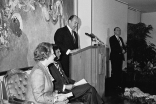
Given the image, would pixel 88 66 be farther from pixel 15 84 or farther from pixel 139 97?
pixel 15 84

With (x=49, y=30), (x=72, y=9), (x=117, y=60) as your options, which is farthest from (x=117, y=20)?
(x=49, y=30)

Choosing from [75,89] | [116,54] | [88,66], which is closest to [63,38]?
[88,66]

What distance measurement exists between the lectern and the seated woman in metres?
1.63

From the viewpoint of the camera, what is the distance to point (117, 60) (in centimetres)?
572

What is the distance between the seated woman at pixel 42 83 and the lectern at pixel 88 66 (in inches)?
64.0

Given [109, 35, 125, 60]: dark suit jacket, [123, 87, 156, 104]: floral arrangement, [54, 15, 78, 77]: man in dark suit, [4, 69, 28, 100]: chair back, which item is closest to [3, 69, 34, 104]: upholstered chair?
[4, 69, 28, 100]: chair back

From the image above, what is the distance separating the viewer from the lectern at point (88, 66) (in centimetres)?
388

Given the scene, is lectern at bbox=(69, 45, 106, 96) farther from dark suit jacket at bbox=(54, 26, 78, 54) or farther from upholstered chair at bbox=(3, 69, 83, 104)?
upholstered chair at bbox=(3, 69, 83, 104)

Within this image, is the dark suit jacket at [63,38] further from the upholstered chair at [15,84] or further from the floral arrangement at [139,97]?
the floral arrangement at [139,97]

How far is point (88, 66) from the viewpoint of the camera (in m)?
3.98

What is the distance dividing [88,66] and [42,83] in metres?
2.03

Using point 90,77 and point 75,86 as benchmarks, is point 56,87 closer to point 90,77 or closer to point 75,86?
point 75,86

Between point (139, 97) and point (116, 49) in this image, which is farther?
point (116, 49)

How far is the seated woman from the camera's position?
79.7 inches
